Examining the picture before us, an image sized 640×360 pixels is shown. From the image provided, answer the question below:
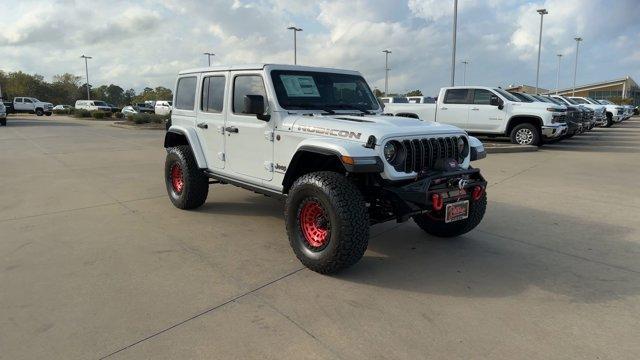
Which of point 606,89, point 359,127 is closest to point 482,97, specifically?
point 359,127

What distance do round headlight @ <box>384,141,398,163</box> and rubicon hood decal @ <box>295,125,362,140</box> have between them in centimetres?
25

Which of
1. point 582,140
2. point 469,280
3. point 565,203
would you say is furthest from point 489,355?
point 582,140

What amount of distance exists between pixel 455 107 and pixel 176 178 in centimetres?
1013

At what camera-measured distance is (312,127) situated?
167 inches

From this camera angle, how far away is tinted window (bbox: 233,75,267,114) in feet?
16.0

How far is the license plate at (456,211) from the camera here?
398cm

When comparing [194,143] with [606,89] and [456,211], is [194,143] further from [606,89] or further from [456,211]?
[606,89]

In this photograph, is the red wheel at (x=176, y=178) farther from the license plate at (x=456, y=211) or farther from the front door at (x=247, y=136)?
the license plate at (x=456, y=211)

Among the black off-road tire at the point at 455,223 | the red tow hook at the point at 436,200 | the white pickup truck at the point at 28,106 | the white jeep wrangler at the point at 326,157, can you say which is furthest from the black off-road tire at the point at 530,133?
the white pickup truck at the point at 28,106

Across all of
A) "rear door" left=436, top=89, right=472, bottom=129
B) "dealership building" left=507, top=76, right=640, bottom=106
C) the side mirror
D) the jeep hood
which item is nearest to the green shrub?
"rear door" left=436, top=89, right=472, bottom=129

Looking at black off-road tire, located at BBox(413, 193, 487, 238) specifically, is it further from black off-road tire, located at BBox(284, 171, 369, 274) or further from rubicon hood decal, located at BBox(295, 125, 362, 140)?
rubicon hood decal, located at BBox(295, 125, 362, 140)

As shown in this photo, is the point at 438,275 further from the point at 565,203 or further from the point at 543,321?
the point at 565,203

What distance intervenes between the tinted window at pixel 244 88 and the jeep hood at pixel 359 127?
1.98 feet

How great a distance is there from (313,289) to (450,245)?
1.82m
